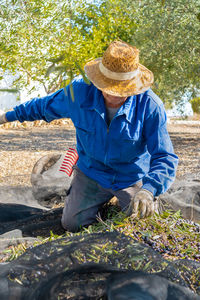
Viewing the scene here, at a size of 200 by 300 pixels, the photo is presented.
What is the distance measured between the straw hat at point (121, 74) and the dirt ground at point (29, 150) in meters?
2.64

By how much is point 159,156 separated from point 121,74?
69 cm

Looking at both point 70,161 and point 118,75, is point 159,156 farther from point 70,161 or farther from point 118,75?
point 70,161

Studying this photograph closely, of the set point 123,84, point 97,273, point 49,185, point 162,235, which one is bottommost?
point 49,185

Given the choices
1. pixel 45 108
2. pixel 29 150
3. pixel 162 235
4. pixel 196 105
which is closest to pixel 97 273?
pixel 162 235

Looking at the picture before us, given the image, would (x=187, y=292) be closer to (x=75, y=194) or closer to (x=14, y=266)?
(x=14, y=266)

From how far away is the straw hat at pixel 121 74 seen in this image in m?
2.60

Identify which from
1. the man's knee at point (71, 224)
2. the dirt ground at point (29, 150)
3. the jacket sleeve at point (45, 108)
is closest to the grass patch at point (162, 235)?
the man's knee at point (71, 224)

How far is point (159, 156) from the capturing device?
2.74m

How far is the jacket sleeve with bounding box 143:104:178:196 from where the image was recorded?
256 cm

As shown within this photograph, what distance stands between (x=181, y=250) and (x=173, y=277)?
63cm

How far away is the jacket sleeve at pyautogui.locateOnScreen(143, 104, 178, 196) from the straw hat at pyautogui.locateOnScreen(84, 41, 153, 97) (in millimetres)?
284

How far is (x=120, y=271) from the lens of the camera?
159cm

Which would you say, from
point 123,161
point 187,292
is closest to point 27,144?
point 123,161

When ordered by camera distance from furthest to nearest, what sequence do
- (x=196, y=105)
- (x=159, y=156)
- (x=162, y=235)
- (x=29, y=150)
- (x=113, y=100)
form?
(x=196, y=105), (x=29, y=150), (x=113, y=100), (x=159, y=156), (x=162, y=235)
